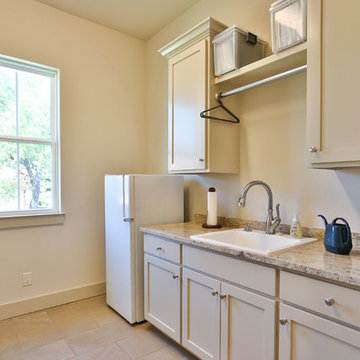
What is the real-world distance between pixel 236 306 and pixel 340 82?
1.26 metres

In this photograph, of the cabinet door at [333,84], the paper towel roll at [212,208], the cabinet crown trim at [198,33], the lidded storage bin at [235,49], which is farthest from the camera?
the paper towel roll at [212,208]

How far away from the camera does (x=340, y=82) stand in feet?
4.40

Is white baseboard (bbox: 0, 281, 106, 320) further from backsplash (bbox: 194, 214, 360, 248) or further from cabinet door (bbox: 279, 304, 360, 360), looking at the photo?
cabinet door (bbox: 279, 304, 360, 360)

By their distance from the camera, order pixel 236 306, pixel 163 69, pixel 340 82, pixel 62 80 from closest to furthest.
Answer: pixel 340 82, pixel 236 306, pixel 62 80, pixel 163 69

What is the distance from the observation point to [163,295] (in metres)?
2.07

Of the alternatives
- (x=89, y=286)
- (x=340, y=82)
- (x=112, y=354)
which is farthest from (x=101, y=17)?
(x=112, y=354)

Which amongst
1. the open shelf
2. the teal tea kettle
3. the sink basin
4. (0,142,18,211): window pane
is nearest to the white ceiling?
the open shelf

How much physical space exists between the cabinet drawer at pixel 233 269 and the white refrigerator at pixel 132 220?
63 centimetres

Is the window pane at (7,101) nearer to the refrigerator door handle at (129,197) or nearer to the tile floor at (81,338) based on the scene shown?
the refrigerator door handle at (129,197)

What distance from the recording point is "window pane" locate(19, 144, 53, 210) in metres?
2.62

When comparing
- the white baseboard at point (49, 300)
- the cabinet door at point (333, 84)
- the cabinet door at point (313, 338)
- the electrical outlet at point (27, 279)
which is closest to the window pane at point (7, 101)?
the electrical outlet at point (27, 279)

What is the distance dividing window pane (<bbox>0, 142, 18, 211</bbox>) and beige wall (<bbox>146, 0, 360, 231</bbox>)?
165 cm

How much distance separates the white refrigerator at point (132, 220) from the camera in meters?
2.33

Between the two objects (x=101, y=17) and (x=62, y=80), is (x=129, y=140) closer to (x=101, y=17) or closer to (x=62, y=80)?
(x=62, y=80)
